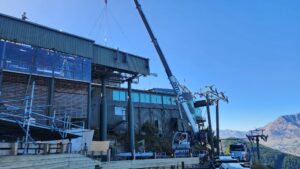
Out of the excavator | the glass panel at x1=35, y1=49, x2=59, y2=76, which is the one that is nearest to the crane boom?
the excavator

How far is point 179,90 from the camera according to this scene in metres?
41.1

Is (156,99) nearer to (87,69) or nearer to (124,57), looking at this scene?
(124,57)

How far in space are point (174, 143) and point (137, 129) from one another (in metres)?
14.5

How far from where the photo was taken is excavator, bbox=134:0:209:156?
3612 centimetres

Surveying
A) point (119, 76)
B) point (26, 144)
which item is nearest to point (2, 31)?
point (119, 76)

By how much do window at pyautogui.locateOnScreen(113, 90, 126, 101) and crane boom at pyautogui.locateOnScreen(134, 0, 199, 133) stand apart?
11333 mm

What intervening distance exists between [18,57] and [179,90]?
21.9 metres

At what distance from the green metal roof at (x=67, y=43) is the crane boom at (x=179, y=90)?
273cm

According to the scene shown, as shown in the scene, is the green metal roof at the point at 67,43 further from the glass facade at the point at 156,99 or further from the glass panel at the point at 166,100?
the glass panel at the point at 166,100

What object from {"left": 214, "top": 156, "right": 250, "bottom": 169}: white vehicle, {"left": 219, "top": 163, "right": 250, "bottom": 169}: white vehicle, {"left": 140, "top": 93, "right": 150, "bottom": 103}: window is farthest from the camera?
{"left": 140, "top": 93, "right": 150, "bottom": 103}: window

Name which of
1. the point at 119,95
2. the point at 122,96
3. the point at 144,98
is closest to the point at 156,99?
the point at 144,98

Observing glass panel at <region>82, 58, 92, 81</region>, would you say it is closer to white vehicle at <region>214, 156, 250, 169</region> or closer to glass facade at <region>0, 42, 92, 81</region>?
glass facade at <region>0, 42, 92, 81</region>

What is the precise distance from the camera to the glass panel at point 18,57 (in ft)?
91.4

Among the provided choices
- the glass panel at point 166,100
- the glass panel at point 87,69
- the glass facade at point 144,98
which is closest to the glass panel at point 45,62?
the glass panel at point 87,69
